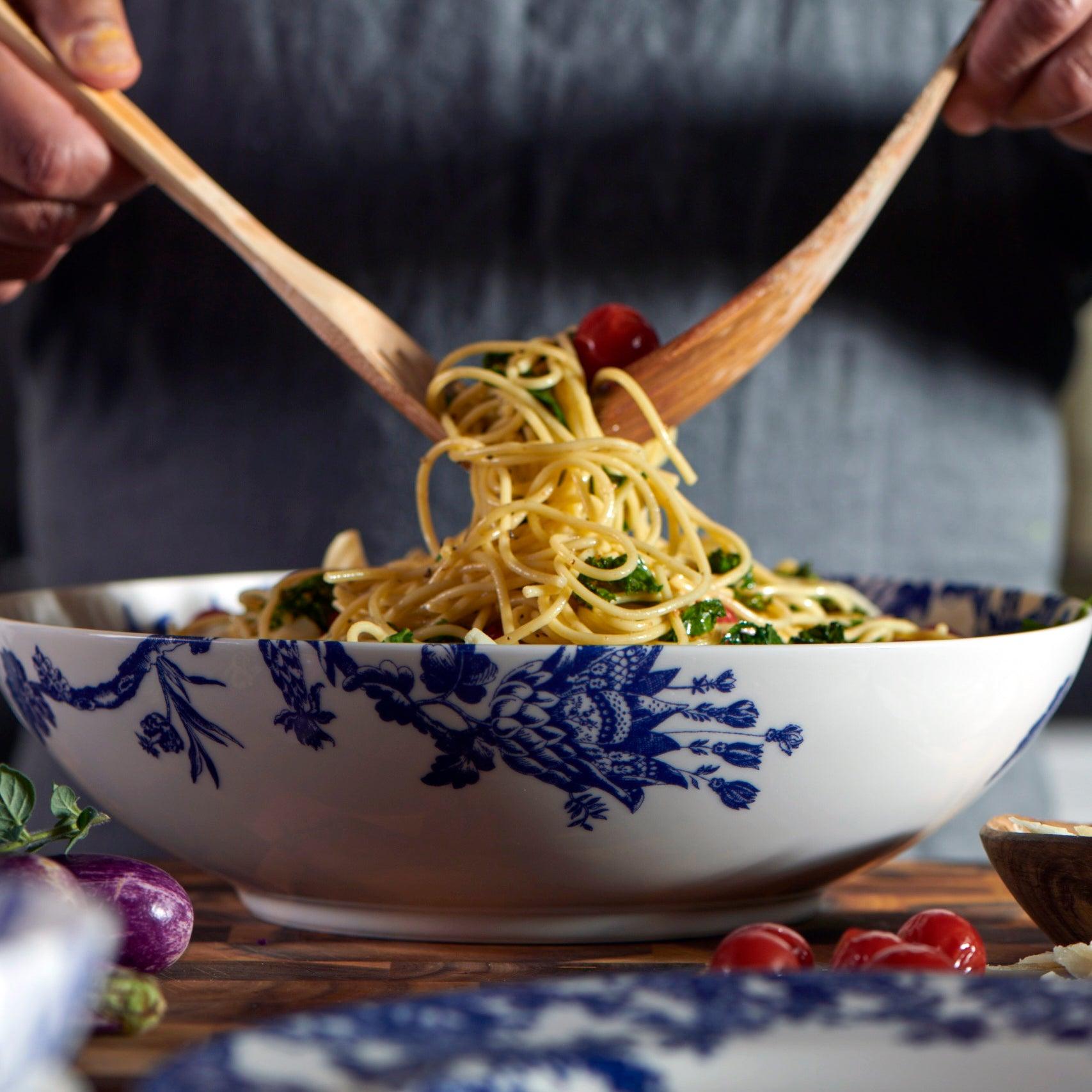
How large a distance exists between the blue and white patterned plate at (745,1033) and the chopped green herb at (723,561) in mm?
746

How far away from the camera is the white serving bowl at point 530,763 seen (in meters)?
0.78

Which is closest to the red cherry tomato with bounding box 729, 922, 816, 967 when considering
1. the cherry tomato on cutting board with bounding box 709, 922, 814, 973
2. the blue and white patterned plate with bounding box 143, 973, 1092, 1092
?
the cherry tomato on cutting board with bounding box 709, 922, 814, 973

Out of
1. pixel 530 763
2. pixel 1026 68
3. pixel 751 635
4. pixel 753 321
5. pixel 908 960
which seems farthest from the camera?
pixel 1026 68

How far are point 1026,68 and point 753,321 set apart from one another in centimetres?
41

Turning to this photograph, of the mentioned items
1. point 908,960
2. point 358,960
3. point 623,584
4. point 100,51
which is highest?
point 100,51

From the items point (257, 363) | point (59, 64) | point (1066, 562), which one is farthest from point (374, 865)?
point (1066, 562)

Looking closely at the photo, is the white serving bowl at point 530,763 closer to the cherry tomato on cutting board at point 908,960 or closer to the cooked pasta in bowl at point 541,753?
the cooked pasta in bowl at point 541,753

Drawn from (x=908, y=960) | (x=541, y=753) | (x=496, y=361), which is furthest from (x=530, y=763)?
(x=496, y=361)

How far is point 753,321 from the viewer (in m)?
1.15

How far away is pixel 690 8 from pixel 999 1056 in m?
1.64

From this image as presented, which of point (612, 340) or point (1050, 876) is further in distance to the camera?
point (612, 340)

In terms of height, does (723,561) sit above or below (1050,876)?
above

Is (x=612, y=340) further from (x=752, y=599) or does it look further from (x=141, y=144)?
(x=141, y=144)

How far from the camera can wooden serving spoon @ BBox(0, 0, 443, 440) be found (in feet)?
4.03
